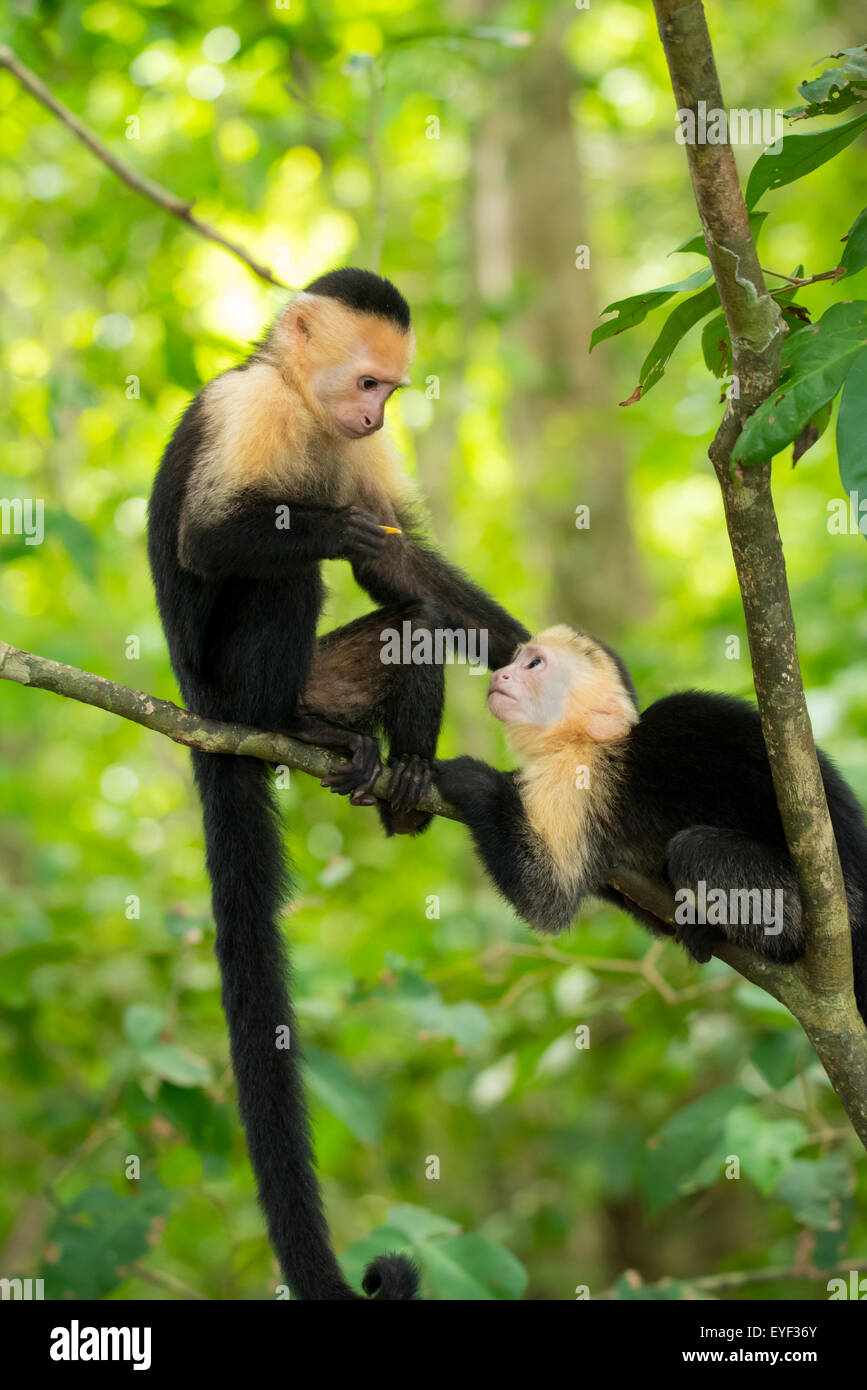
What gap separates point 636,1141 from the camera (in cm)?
650

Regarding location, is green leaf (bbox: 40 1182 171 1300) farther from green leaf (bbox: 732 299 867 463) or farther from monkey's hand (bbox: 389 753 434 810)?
green leaf (bbox: 732 299 867 463)

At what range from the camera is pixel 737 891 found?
3.23m

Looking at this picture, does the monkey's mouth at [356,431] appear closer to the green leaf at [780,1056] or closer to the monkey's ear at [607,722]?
the monkey's ear at [607,722]

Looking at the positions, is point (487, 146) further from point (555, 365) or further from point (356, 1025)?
point (356, 1025)

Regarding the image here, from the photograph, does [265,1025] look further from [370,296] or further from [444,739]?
[444,739]

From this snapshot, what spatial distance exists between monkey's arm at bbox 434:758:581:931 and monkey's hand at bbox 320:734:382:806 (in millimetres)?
214

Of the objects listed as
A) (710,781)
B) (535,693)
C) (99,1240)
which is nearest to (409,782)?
(535,693)

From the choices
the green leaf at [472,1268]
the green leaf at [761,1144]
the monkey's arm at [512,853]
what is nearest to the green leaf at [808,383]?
the monkey's arm at [512,853]

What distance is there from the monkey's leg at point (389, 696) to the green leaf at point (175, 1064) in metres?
1.07

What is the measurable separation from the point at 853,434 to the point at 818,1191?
10.1ft

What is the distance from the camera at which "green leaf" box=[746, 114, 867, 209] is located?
2.19 meters

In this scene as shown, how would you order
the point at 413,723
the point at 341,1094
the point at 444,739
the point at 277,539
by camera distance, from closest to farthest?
the point at 277,539, the point at 413,723, the point at 341,1094, the point at 444,739
